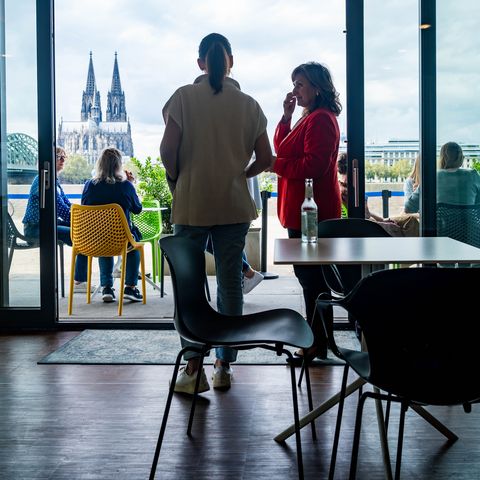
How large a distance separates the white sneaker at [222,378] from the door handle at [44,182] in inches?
72.1

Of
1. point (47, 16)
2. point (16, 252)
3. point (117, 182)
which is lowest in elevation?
point (16, 252)

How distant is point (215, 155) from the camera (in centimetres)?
293

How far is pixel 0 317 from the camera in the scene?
4.47 m

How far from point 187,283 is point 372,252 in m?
0.67

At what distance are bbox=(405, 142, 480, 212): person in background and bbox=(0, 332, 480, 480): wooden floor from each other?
54.4 inches

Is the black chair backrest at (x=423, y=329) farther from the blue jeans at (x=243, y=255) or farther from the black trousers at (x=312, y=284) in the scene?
the black trousers at (x=312, y=284)

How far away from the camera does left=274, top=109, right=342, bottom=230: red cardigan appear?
11.1 feet

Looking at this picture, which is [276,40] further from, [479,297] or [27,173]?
[479,297]

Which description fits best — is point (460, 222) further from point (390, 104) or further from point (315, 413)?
point (315, 413)

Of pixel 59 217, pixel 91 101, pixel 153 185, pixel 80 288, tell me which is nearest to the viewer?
pixel 59 217

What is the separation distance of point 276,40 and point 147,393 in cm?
694

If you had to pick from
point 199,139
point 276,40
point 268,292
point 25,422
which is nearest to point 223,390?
point 25,422

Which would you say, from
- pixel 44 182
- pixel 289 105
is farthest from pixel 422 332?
pixel 44 182

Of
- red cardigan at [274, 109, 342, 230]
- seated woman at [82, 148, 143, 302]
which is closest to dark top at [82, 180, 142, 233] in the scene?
seated woman at [82, 148, 143, 302]
